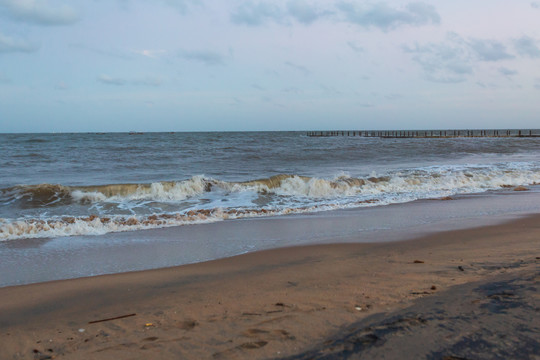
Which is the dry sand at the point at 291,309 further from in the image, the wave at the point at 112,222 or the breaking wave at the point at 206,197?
the breaking wave at the point at 206,197

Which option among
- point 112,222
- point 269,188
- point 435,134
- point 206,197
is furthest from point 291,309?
point 435,134

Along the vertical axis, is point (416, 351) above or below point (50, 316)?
above

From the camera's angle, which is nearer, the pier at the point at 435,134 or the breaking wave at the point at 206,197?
the breaking wave at the point at 206,197

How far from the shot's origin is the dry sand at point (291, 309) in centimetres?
291

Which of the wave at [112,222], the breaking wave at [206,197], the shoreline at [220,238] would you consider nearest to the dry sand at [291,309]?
the shoreline at [220,238]

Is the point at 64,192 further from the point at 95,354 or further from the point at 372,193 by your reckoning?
the point at 95,354

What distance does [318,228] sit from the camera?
8523 mm

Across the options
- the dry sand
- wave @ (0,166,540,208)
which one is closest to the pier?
wave @ (0,166,540,208)

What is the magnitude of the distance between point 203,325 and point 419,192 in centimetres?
1233

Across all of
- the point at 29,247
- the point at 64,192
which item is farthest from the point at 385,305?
the point at 64,192

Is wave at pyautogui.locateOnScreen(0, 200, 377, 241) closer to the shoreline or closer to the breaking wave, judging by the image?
the breaking wave

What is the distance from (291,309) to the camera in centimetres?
372

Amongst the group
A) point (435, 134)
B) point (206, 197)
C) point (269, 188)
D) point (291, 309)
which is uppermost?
point (435, 134)

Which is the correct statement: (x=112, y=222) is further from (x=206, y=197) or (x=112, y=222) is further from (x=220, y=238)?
(x=206, y=197)
